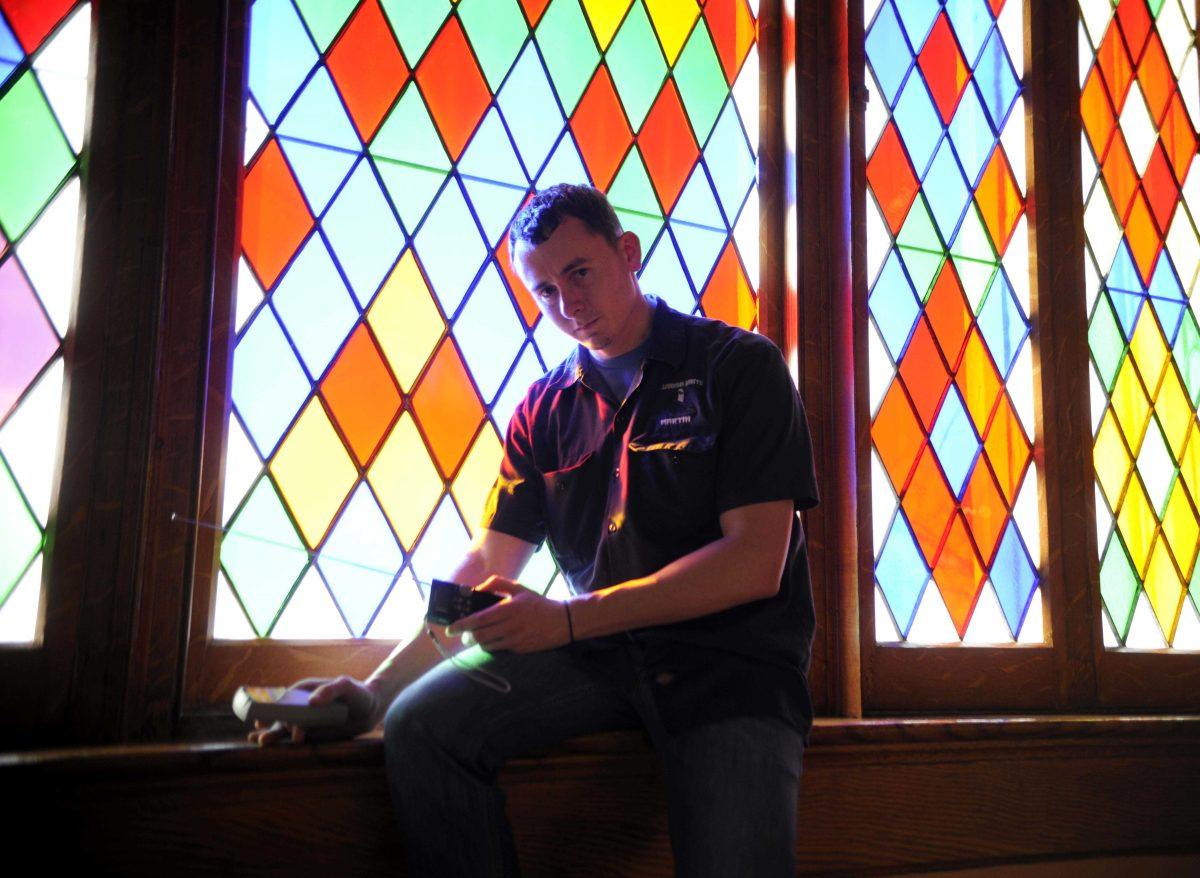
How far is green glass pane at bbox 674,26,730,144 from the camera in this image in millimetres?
2100

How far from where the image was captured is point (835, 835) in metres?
1.65

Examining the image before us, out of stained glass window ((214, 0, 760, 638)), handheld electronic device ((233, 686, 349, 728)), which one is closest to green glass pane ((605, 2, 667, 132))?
stained glass window ((214, 0, 760, 638))

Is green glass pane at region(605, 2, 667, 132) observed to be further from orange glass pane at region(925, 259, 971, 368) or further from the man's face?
orange glass pane at region(925, 259, 971, 368)

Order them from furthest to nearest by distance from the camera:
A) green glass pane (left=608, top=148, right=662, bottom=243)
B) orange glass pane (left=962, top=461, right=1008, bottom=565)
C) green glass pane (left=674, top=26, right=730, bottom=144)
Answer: orange glass pane (left=962, top=461, right=1008, bottom=565) → green glass pane (left=674, top=26, right=730, bottom=144) → green glass pane (left=608, top=148, right=662, bottom=243)

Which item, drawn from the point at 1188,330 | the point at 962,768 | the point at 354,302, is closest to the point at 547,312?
the point at 354,302

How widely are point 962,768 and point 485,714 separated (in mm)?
937

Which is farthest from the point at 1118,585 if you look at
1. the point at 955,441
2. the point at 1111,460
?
the point at 955,441

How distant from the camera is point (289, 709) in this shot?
1.30 meters

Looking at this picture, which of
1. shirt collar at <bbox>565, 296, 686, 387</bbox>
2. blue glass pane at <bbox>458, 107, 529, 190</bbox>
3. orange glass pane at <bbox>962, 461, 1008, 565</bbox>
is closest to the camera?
shirt collar at <bbox>565, 296, 686, 387</bbox>

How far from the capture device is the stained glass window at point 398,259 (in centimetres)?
168

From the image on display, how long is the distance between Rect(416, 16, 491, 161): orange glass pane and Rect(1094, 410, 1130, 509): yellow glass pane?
1599 millimetres

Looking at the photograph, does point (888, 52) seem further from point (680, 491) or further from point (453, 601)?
point (453, 601)

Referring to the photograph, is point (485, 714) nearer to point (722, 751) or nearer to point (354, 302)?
point (722, 751)

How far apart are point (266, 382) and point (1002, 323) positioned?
5.30 feet
